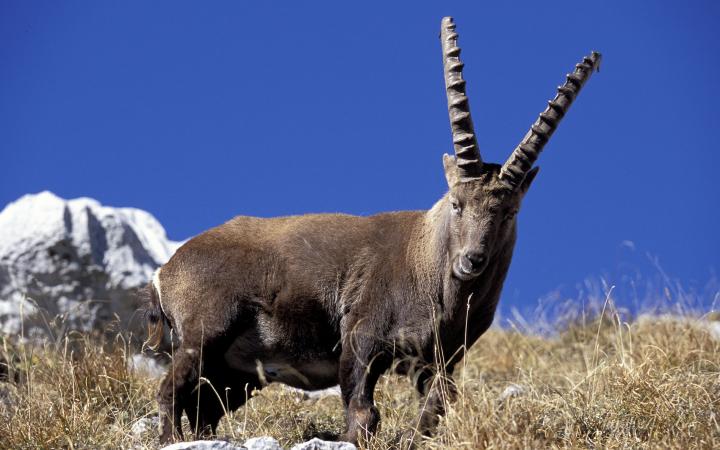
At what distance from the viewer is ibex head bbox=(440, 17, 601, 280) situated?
6988 mm

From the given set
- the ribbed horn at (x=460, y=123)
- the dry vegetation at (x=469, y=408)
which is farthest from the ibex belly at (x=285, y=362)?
the ribbed horn at (x=460, y=123)

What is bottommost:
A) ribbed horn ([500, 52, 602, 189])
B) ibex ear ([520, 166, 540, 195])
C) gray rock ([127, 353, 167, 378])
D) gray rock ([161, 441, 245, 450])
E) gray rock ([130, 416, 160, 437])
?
gray rock ([127, 353, 167, 378])

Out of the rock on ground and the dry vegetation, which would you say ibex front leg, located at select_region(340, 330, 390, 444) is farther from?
the rock on ground

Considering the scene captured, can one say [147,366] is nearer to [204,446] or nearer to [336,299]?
[336,299]

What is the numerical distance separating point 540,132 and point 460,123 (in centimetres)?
64

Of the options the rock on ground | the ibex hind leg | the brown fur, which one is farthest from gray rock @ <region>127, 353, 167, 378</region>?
the rock on ground

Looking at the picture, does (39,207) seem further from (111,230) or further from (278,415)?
(278,415)

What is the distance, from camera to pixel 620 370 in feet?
24.3

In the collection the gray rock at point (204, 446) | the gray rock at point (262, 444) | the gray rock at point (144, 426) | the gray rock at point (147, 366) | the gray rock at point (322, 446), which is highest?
the gray rock at point (204, 446)

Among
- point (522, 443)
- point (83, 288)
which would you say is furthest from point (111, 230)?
point (522, 443)

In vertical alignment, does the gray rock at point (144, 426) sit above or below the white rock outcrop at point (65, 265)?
below

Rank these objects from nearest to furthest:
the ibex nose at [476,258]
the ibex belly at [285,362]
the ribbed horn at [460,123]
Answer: the ibex nose at [476,258], the ribbed horn at [460,123], the ibex belly at [285,362]

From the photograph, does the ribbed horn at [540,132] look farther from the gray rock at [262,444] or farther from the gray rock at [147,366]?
the gray rock at [147,366]

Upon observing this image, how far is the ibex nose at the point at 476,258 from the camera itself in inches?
270
